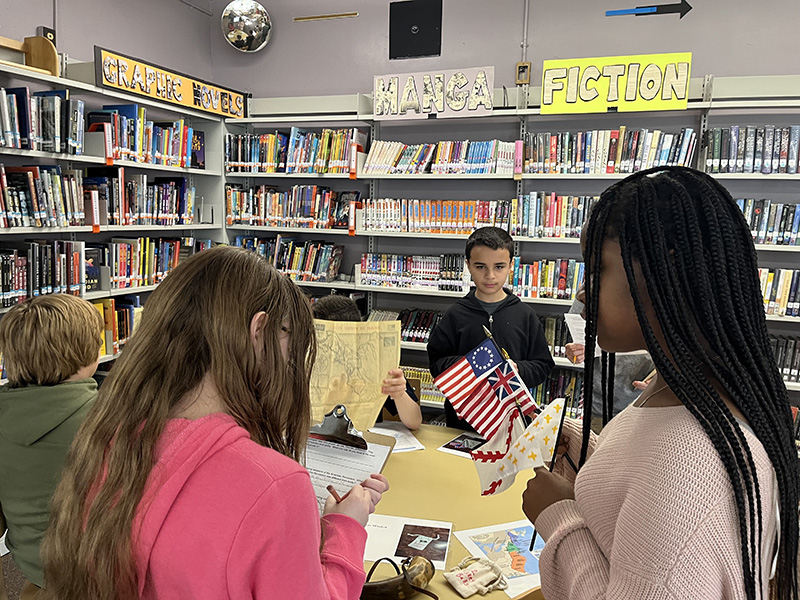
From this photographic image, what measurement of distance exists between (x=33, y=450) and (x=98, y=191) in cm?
237

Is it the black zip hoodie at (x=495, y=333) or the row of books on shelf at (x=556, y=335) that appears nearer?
the black zip hoodie at (x=495, y=333)

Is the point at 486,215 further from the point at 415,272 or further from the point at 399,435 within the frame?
the point at 399,435

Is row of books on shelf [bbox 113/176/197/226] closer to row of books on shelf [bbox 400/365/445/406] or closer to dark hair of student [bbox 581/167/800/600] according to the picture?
row of books on shelf [bbox 400/365/445/406]

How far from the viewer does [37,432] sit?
1.58 meters

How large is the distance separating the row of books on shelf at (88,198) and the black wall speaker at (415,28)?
1930mm

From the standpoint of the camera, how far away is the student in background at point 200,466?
79cm

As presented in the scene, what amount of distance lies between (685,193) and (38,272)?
3354mm

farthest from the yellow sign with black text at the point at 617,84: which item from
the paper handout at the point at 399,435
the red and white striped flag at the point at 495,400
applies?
the red and white striped flag at the point at 495,400

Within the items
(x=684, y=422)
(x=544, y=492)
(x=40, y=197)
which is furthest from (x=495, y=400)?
(x=40, y=197)

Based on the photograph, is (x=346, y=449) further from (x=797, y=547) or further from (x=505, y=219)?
(x=505, y=219)

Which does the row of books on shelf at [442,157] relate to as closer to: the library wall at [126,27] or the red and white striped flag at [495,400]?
the library wall at [126,27]

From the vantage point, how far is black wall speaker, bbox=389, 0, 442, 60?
431 cm

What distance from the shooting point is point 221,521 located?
2.57ft

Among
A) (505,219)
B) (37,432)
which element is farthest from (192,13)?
(37,432)
